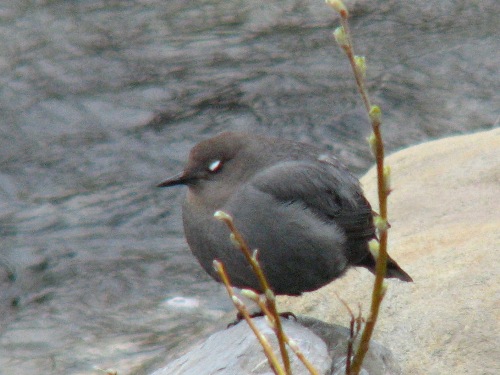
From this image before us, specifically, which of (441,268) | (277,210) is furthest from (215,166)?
(441,268)

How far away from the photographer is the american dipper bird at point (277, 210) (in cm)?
400

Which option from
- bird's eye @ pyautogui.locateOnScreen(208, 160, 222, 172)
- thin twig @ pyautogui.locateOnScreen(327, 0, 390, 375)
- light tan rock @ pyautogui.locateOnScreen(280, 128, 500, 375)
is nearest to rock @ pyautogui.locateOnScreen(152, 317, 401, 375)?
light tan rock @ pyautogui.locateOnScreen(280, 128, 500, 375)

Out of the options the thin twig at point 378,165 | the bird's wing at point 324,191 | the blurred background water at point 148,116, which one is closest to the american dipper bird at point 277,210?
the bird's wing at point 324,191

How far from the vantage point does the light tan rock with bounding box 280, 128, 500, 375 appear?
4.15 meters

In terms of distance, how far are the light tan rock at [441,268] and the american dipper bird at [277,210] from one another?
0.25 metres

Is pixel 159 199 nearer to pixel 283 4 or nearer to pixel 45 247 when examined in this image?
pixel 45 247

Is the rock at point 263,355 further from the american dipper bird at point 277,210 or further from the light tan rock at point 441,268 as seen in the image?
the light tan rock at point 441,268

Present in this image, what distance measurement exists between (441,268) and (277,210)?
3.56ft

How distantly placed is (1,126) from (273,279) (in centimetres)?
495

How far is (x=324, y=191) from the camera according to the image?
4.40 metres

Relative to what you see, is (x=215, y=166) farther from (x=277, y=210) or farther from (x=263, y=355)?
(x=263, y=355)

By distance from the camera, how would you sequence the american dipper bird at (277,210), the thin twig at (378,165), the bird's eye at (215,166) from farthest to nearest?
the bird's eye at (215,166) < the american dipper bird at (277,210) < the thin twig at (378,165)

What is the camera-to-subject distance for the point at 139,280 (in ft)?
22.9

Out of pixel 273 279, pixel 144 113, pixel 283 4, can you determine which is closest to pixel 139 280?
pixel 144 113
